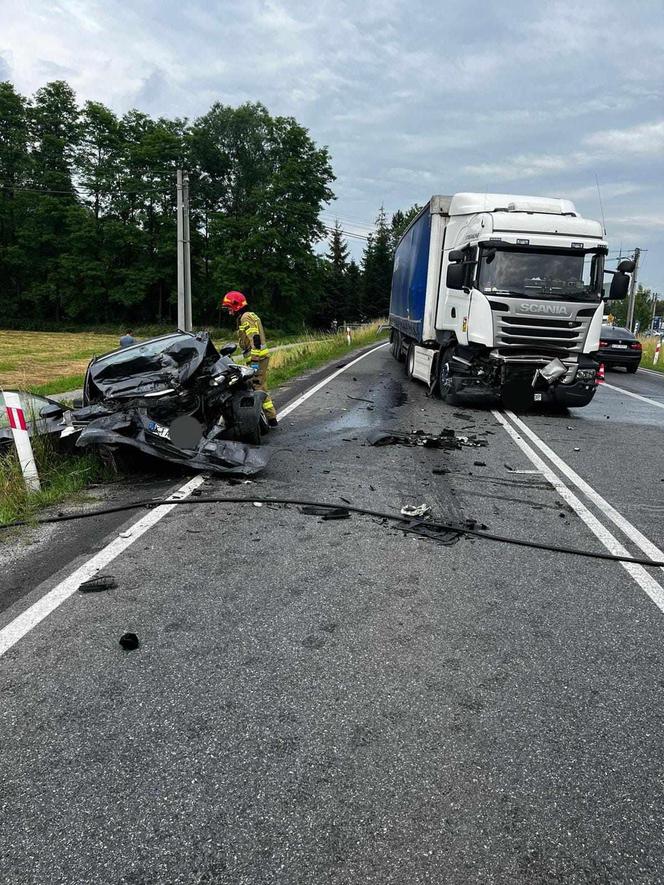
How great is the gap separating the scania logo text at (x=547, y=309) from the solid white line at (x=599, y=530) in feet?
9.72

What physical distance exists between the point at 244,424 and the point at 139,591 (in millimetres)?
3867

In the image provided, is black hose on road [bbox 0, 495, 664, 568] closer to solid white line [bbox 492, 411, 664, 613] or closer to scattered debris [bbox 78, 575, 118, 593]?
solid white line [bbox 492, 411, 664, 613]

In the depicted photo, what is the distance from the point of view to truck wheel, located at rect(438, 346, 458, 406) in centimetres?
1212

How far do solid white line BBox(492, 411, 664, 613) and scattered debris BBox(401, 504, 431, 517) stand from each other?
131 cm

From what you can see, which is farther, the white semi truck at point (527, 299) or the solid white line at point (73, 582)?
the white semi truck at point (527, 299)

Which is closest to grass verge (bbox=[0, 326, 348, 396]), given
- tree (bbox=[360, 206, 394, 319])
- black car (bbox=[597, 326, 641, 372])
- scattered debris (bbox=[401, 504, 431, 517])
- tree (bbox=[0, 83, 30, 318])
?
scattered debris (bbox=[401, 504, 431, 517])

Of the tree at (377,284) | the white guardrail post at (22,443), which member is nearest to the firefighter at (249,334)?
the white guardrail post at (22,443)

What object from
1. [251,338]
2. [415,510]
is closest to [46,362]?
[251,338]

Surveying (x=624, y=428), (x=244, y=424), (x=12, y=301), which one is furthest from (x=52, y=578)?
(x=12, y=301)

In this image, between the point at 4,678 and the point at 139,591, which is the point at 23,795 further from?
the point at 139,591

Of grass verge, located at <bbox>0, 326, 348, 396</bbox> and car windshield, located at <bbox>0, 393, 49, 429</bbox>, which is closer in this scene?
car windshield, located at <bbox>0, 393, 49, 429</bbox>

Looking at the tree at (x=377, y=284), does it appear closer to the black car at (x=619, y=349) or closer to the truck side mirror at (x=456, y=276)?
the black car at (x=619, y=349)

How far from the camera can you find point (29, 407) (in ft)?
23.3

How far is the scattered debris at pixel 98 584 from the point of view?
398 cm
